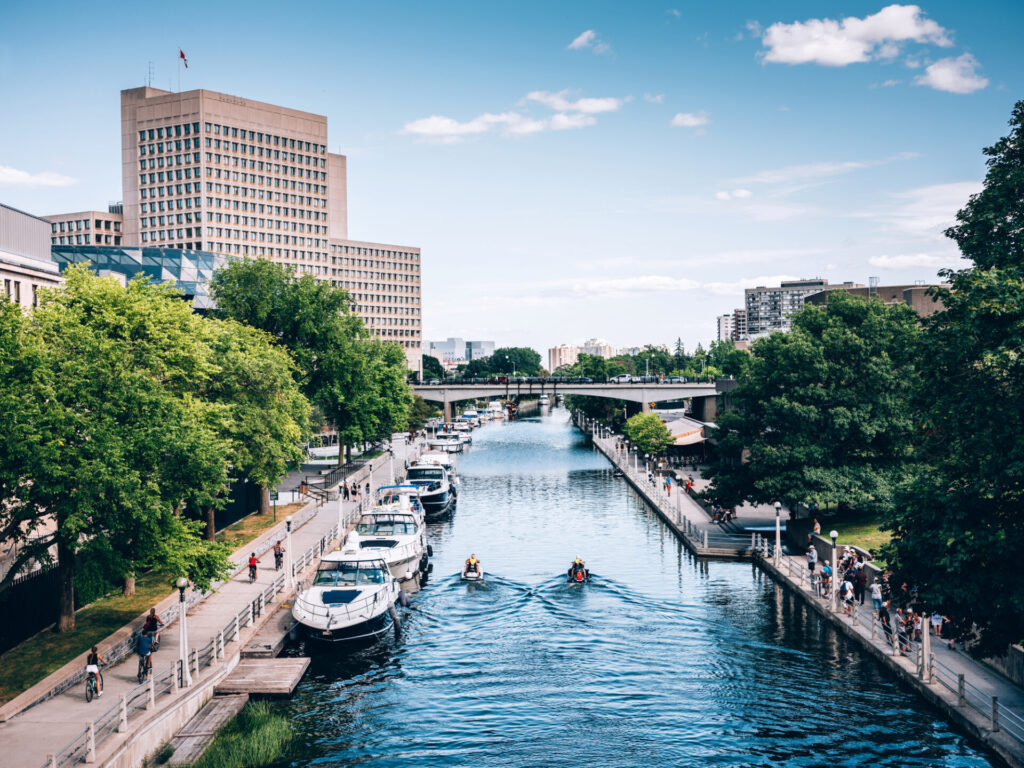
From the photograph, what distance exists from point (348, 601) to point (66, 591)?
991 cm

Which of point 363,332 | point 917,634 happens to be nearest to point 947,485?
point 917,634

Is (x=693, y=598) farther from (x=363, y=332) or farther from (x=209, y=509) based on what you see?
(x=363, y=332)

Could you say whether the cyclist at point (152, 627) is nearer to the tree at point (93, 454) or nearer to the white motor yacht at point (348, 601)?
the tree at point (93, 454)

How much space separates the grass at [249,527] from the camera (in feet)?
162

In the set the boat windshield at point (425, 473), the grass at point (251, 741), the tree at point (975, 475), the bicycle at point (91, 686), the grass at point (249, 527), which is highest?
the tree at point (975, 475)

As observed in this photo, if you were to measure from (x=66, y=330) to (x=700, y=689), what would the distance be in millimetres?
24258

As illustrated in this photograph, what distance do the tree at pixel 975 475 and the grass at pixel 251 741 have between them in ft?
56.9

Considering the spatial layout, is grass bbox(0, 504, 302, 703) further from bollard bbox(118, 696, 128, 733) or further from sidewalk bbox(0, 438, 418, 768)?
bollard bbox(118, 696, 128, 733)

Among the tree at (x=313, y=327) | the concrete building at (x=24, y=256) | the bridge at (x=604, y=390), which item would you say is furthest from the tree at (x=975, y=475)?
the bridge at (x=604, y=390)

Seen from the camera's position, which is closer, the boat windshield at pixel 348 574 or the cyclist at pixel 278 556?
the boat windshield at pixel 348 574

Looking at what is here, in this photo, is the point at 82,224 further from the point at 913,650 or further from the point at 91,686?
the point at 913,650

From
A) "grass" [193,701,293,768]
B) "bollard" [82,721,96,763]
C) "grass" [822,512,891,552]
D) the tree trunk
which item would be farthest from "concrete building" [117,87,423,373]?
"bollard" [82,721,96,763]

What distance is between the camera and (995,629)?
21.1m

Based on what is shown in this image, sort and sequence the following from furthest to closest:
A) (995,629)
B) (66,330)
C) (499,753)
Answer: (66,330), (499,753), (995,629)
